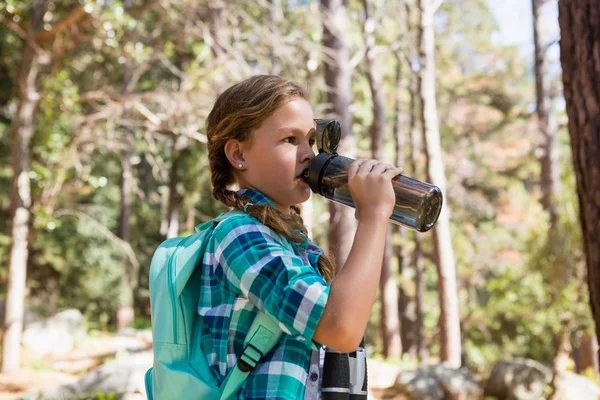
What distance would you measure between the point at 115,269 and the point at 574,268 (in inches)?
511

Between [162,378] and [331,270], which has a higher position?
[331,270]

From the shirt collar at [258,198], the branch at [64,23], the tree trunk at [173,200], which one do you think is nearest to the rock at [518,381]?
the branch at [64,23]

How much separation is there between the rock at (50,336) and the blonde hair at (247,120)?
12.7 meters

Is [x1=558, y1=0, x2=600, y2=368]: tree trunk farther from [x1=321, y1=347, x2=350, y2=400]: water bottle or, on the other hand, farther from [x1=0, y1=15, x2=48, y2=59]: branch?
[x1=0, y1=15, x2=48, y2=59]: branch

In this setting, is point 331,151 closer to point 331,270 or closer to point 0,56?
point 331,270

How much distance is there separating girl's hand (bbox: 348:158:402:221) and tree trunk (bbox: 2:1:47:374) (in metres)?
8.94

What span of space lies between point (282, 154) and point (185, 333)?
46 centimetres

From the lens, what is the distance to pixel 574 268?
8.52 meters

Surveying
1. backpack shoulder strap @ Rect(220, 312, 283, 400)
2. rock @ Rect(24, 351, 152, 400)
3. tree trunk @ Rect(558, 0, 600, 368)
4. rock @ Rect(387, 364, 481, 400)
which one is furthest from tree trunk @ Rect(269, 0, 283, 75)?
backpack shoulder strap @ Rect(220, 312, 283, 400)

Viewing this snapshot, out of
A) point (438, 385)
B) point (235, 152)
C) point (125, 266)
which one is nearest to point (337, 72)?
point (438, 385)

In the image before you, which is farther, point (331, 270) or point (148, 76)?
point (148, 76)

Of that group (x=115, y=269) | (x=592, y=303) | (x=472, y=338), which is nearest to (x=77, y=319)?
(x=115, y=269)

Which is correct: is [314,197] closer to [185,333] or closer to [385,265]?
[385,265]

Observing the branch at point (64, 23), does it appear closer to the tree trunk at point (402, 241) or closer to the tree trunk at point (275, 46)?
the tree trunk at point (275, 46)
